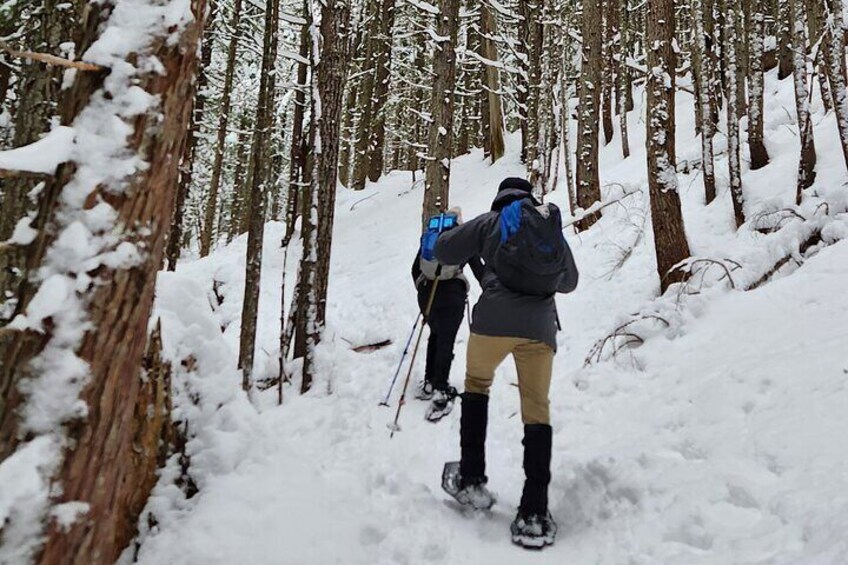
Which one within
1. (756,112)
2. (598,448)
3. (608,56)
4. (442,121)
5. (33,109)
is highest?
(608,56)

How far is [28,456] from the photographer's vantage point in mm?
1920

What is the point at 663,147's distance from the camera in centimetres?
700

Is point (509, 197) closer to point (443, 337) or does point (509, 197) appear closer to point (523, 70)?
point (443, 337)

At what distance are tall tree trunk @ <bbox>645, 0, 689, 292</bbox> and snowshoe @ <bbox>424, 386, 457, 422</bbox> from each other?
2834mm

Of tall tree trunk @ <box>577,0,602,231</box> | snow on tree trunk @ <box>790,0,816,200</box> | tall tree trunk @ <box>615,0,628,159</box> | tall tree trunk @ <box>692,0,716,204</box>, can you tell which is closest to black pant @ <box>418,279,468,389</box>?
snow on tree trunk @ <box>790,0,816,200</box>

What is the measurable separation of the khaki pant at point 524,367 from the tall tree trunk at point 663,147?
3639 mm

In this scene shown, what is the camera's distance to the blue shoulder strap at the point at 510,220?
3.61 meters

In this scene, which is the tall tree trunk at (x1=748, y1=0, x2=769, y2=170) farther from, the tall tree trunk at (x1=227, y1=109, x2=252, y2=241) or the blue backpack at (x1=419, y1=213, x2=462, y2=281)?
the tall tree trunk at (x1=227, y1=109, x2=252, y2=241)

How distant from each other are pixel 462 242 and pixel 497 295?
0.42m

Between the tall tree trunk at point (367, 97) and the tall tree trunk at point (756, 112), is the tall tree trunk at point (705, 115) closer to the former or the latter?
the tall tree trunk at point (756, 112)

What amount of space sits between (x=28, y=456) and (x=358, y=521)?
1991mm

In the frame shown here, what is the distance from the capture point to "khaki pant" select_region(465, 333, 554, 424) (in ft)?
12.0

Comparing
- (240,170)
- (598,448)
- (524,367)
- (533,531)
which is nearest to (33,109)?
(524,367)

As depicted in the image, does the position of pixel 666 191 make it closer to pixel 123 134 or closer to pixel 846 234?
pixel 846 234
